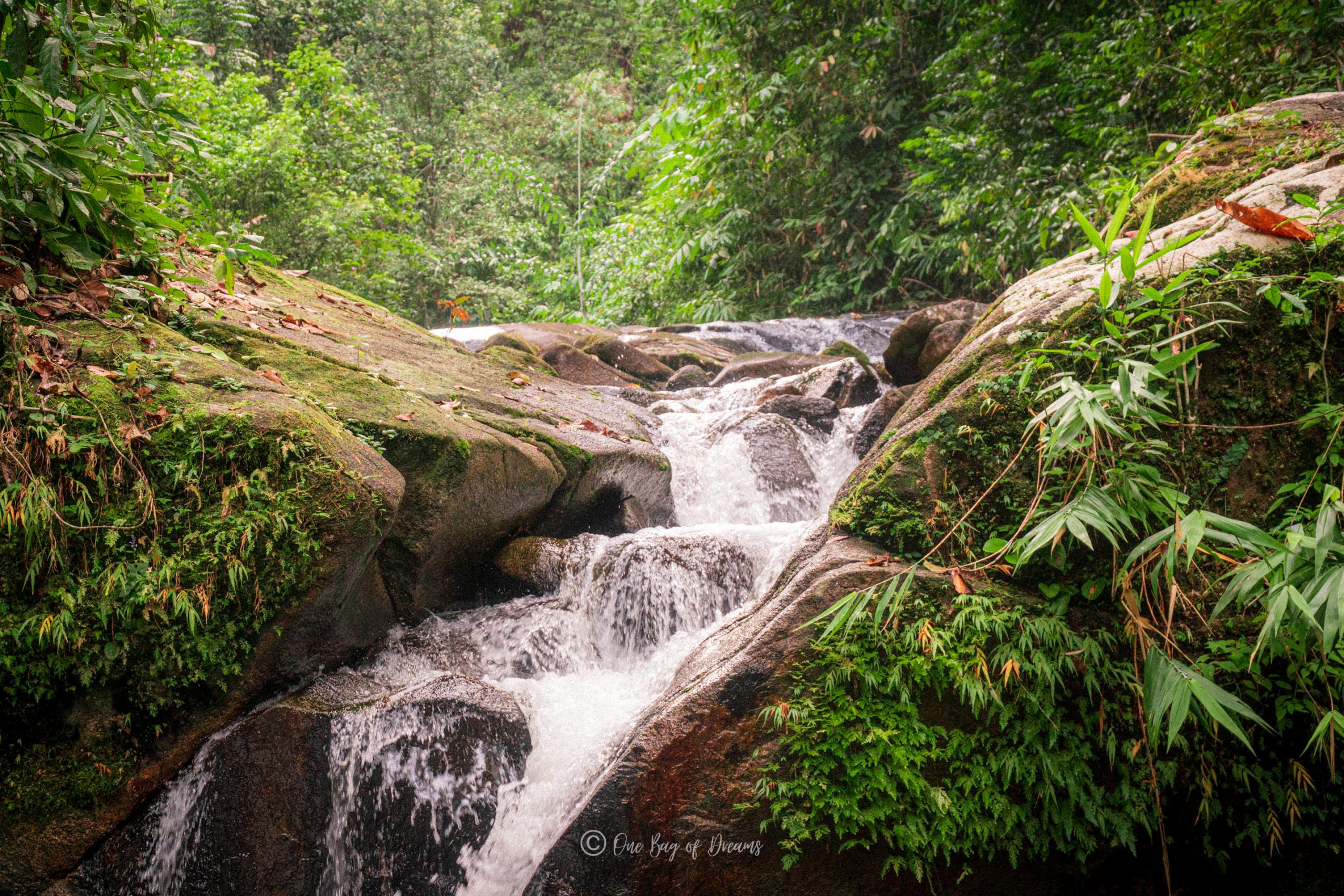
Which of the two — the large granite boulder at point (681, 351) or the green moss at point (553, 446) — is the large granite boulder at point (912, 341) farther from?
the green moss at point (553, 446)

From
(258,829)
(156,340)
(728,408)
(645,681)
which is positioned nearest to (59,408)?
(156,340)

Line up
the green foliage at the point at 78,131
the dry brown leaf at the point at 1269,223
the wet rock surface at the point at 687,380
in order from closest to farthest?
the dry brown leaf at the point at 1269,223
the green foliage at the point at 78,131
the wet rock surface at the point at 687,380

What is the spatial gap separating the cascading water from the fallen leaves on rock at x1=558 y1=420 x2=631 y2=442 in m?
0.96

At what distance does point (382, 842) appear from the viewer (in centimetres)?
326

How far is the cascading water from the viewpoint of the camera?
3.16 m

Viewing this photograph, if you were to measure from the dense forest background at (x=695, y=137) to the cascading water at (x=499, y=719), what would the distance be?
2488mm

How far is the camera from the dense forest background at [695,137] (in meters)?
4.98

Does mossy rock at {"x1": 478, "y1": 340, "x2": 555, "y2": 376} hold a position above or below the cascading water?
above

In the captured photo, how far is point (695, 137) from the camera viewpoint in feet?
40.5

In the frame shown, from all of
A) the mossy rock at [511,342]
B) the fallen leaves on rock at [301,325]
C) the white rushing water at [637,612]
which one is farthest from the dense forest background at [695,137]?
the mossy rock at [511,342]

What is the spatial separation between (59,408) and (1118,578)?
3.95 metres

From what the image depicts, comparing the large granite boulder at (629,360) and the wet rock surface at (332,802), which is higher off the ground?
the large granite boulder at (629,360)

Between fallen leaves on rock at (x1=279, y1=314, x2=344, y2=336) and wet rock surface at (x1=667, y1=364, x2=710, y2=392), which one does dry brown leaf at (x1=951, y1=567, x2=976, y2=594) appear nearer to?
fallen leaves on rock at (x1=279, y1=314, x2=344, y2=336)

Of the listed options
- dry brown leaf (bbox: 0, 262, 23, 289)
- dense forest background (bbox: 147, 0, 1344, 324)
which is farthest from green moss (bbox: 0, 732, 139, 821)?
dense forest background (bbox: 147, 0, 1344, 324)
